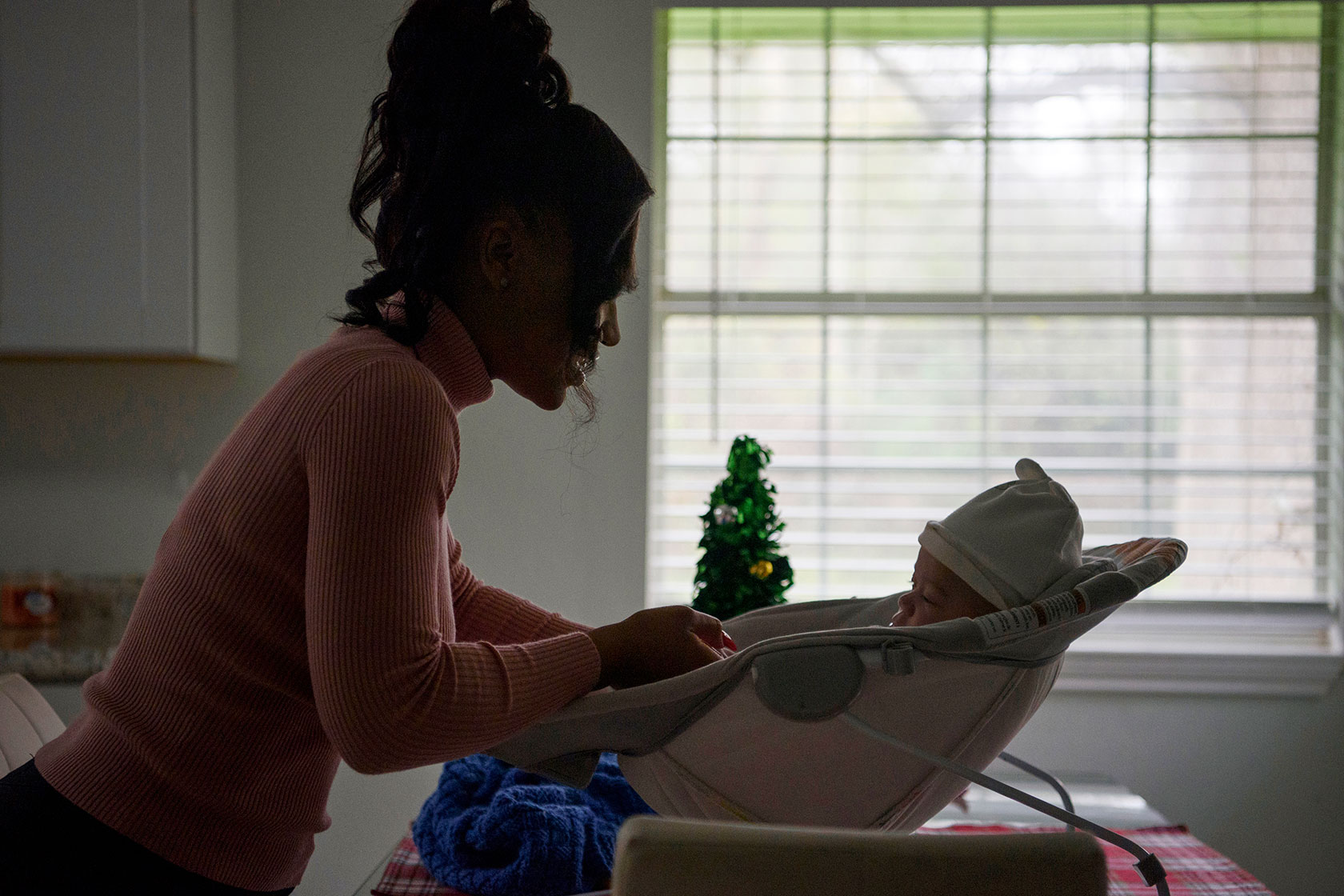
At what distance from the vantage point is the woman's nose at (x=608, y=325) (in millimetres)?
1008

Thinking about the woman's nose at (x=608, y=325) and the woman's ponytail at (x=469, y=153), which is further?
the woman's nose at (x=608, y=325)

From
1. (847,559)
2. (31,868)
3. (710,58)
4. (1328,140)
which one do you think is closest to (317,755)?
(31,868)

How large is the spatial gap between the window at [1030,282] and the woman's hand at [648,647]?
1.64 meters

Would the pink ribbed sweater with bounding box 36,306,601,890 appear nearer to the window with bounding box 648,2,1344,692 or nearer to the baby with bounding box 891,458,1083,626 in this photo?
the baby with bounding box 891,458,1083,626

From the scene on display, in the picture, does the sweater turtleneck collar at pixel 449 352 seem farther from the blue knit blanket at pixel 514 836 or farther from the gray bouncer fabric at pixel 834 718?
the blue knit blanket at pixel 514 836

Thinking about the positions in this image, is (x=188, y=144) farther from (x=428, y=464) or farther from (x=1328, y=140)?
(x=1328, y=140)

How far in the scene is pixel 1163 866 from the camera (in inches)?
55.0

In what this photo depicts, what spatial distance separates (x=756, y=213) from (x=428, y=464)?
2.00 meters

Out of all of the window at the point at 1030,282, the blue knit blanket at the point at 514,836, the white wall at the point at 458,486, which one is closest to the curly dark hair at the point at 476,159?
the blue knit blanket at the point at 514,836

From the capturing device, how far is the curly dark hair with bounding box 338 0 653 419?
0.91 metres

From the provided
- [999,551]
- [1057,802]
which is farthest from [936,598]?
[1057,802]

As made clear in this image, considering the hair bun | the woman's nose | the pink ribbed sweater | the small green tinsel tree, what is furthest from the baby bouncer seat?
the small green tinsel tree

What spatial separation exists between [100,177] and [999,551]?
83.6 inches

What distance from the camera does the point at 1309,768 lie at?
2543 mm
